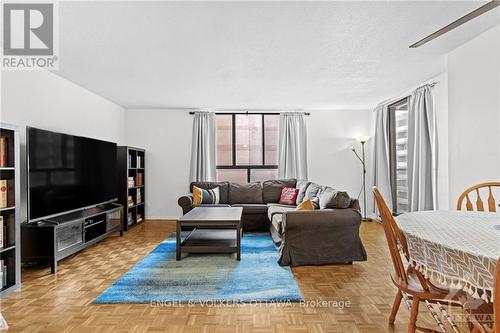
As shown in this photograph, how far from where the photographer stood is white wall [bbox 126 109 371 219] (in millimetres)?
6945

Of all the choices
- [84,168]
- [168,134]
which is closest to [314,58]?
[84,168]

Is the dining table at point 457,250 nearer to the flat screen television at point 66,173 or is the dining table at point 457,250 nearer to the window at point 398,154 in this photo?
the flat screen television at point 66,173

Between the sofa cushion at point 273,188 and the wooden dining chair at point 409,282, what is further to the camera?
the sofa cushion at point 273,188

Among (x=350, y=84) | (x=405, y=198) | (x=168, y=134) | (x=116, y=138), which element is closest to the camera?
(x=350, y=84)

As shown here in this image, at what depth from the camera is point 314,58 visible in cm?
375

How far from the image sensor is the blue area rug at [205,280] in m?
2.74

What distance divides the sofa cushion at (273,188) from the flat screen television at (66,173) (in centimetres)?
272

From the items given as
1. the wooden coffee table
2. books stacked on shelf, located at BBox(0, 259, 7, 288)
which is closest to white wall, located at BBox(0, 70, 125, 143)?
books stacked on shelf, located at BBox(0, 259, 7, 288)

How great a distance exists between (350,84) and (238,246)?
116 inches

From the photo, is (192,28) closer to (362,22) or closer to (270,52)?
(270,52)

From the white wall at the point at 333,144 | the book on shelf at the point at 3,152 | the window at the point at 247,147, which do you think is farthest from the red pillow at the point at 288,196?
the book on shelf at the point at 3,152

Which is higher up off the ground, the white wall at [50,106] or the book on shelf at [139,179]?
the white wall at [50,106]

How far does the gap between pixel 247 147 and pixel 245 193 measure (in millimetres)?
1221

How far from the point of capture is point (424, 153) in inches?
182
